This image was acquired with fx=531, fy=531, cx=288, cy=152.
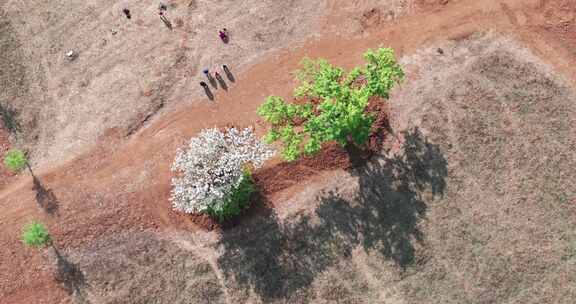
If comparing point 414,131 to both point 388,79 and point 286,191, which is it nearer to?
point 388,79

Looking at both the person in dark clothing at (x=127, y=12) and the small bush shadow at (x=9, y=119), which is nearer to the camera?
the small bush shadow at (x=9, y=119)

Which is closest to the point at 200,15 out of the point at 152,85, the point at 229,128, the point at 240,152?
the point at 152,85

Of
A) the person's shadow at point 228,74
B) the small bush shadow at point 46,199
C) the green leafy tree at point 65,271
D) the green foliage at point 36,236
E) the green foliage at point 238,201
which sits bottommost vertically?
the green foliage at point 238,201

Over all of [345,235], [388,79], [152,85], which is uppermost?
[152,85]

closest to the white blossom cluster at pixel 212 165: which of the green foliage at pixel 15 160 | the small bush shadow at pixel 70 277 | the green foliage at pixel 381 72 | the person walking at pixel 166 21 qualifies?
the green foliage at pixel 381 72

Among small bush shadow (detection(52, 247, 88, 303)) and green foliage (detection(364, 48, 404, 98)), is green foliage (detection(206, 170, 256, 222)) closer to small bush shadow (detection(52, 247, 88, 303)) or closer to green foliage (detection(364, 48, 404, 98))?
small bush shadow (detection(52, 247, 88, 303))

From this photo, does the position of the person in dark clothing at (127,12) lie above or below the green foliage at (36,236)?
above

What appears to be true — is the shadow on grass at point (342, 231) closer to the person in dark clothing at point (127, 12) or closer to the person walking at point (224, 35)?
the person walking at point (224, 35)
